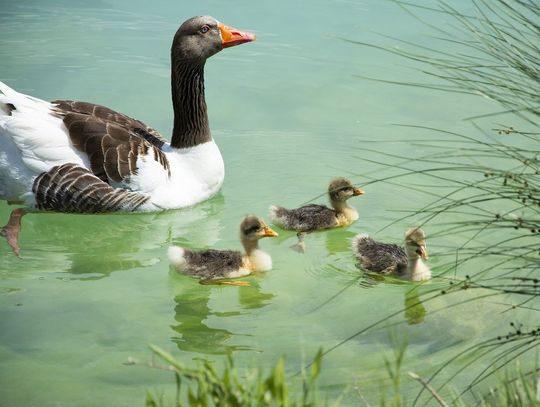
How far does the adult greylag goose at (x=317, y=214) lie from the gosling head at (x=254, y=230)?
538 millimetres

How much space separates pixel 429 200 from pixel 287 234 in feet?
4.30

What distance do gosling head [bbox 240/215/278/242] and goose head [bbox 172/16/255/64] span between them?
2.15m

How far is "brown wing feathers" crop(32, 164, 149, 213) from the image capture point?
780 cm

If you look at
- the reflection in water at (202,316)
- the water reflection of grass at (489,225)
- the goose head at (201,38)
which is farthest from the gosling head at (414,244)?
the goose head at (201,38)

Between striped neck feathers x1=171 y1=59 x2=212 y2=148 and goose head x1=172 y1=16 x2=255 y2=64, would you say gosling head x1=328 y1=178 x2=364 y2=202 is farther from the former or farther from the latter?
goose head x1=172 y1=16 x2=255 y2=64

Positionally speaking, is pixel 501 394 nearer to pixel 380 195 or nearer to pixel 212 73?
pixel 380 195

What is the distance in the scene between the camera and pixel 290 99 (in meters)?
10.2

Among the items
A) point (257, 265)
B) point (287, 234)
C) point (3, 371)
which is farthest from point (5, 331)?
point (287, 234)

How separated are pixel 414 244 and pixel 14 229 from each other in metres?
3.11

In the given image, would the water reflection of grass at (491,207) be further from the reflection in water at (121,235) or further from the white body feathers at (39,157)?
the white body feathers at (39,157)

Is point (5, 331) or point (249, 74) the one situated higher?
point (249, 74)

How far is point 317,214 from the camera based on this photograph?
7.41 metres

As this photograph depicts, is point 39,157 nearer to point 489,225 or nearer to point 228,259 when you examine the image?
point 228,259

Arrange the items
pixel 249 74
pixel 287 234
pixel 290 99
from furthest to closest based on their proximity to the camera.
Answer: pixel 249 74 → pixel 290 99 → pixel 287 234
